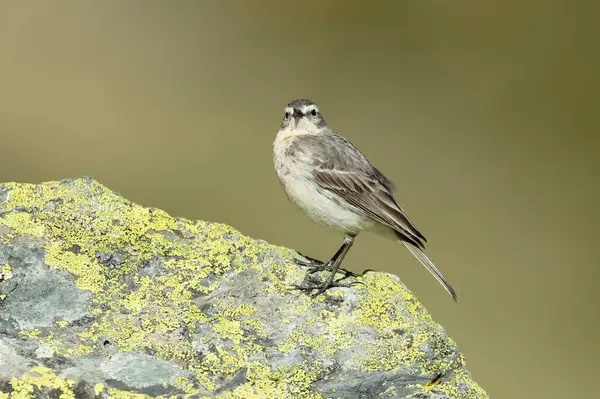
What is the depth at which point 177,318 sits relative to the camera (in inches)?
217

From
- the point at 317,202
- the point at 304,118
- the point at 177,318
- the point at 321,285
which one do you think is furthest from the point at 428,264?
the point at 177,318

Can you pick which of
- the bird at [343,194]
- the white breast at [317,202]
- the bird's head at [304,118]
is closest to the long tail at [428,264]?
the bird at [343,194]

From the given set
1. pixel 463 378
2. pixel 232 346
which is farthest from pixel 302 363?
pixel 463 378

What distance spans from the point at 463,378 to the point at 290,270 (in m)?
1.69

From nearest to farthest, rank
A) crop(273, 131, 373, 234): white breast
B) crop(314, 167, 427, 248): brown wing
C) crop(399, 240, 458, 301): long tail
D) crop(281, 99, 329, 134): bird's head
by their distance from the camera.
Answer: crop(399, 240, 458, 301): long tail, crop(314, 167, 427, 248): brown wing, crop(273, 131, 373, 234): white breast, crop(281, 99, 329, 134): bird's head

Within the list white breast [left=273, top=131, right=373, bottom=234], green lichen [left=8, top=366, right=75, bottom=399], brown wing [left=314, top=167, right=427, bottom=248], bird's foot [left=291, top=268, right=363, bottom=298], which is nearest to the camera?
green lichen [left=8, top=366, right=75, bottom=399]

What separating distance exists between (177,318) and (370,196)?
339 cm

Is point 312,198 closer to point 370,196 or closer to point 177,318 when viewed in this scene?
point 370,196

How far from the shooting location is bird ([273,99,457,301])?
8156mm

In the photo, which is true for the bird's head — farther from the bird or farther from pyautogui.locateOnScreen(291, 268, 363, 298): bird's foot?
pyautogui.locateOnScreen(291, 268, 363, 298): bird's foot

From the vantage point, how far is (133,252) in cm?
616

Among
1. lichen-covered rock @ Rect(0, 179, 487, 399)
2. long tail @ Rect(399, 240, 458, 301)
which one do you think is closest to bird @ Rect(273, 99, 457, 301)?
long tail @ Rect(399, 240, 458, 301)

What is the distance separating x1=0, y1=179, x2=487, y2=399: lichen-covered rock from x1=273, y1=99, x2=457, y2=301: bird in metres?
1.63

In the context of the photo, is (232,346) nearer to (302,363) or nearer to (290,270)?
(302,363)
